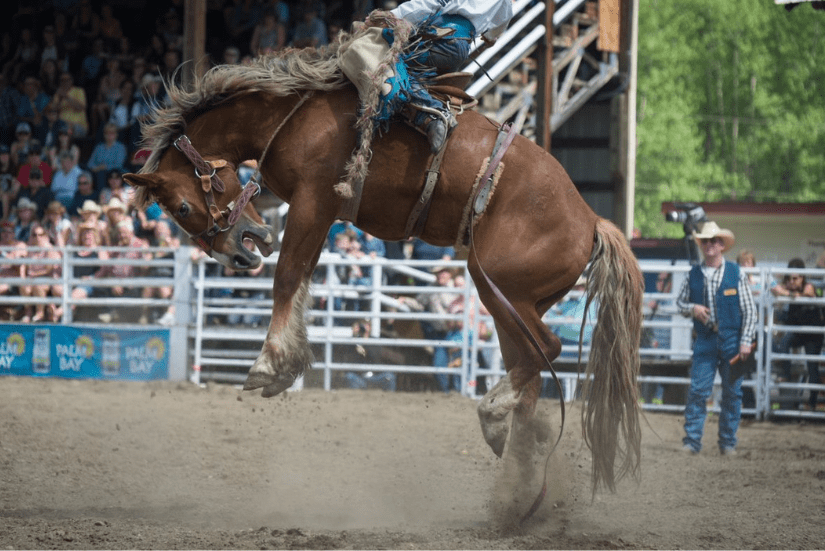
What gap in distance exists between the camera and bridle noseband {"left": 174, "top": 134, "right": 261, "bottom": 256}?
4.80m

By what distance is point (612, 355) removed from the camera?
16.1 feet

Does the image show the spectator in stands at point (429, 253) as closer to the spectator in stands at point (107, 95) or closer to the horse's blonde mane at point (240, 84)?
the spectator in stands at point (107, 95)

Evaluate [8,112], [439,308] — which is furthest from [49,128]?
[439,308]

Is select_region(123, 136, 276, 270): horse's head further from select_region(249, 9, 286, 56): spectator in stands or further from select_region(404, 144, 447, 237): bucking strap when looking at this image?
select_region(249, 9, 286, 56): spectator in stands

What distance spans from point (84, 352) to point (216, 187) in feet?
21.4

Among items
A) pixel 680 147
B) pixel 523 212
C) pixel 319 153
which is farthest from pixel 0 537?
pixel 680 147

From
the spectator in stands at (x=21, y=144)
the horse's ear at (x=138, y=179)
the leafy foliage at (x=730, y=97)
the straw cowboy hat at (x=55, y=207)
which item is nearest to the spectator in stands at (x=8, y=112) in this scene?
the spectator in stands at (x=21, y=144)

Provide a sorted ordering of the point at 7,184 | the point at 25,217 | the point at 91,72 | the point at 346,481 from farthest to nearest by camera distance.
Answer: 1. the point at 91,72
2. the point at 7,184
3. the point at 25,217
4. the point at 346,481

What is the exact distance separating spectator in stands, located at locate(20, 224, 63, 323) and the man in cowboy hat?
7.23 meters

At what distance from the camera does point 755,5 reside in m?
31.8

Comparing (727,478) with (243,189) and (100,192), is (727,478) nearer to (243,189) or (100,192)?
(243,189)

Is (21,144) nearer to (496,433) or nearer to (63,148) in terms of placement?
(63,148)

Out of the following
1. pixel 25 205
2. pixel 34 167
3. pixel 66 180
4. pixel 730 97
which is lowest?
pixel 25 205

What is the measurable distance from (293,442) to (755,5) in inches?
1149
